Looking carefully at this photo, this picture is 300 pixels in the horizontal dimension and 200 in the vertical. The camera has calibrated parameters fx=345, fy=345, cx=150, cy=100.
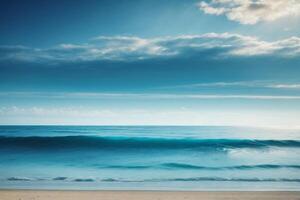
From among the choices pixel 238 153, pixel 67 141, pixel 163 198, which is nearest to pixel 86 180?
pixel 163 198

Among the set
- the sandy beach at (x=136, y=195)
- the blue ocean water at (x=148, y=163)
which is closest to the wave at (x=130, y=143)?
the blue ocean water at (x=148, y=163)

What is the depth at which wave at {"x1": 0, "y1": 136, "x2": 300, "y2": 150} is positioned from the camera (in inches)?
789

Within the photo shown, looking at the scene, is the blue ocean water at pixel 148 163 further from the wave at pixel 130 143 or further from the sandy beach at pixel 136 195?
the sandy beach at pixel 136 195

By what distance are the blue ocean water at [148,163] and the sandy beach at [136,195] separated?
1072 mm

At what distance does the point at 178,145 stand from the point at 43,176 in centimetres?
1090

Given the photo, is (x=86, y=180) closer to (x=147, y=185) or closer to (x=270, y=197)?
(x=147, y=185)

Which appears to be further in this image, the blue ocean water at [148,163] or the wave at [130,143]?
the wave at [130,143]

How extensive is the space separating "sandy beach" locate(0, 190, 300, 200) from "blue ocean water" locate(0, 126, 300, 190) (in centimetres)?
107

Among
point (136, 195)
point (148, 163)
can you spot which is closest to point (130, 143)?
point (148, 163)

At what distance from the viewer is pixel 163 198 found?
6.92 m

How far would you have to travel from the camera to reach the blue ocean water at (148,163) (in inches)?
372

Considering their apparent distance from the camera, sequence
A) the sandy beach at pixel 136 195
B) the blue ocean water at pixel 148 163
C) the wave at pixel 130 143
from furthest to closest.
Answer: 1. the wave at pixel 130 143
2. the blue ocean water at pixel 148 163
3. the sandy beach at pixel 136 195

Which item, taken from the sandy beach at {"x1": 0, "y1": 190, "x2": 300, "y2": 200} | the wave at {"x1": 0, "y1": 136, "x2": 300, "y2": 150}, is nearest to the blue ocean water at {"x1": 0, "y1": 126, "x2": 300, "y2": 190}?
the wave at {"x1": 0, "y1": 136, "x2": 300, "y2": 150}

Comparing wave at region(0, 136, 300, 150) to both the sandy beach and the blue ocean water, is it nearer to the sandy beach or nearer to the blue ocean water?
the blue ocean water
